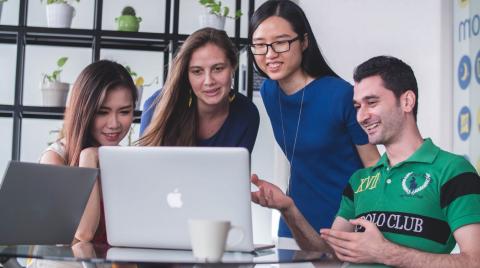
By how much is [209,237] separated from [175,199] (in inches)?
10.0

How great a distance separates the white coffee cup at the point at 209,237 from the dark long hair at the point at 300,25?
1.23 meters

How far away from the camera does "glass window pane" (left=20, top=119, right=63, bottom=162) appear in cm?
Answer: 425

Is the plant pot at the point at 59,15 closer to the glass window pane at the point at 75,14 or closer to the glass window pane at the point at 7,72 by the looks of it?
the glass window pane at the point at 75,14

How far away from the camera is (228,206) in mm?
Answer: 1561

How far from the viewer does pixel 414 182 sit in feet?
5.90

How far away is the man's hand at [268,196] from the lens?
188cm

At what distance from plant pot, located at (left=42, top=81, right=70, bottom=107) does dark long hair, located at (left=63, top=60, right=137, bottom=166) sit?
169cm

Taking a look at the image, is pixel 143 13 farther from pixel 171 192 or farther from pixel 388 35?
pixel 171 192

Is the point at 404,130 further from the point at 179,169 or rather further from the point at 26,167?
the point at 26,167

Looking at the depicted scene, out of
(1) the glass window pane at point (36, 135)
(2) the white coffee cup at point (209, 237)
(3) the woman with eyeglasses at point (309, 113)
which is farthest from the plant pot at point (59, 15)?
(2) the white coffee cup at point (209, 237)

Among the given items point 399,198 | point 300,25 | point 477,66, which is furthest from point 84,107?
point 477,66

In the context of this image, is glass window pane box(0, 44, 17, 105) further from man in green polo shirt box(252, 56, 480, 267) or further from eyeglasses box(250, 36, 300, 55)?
man in green polo shirt box(252, 56, 480, 267)

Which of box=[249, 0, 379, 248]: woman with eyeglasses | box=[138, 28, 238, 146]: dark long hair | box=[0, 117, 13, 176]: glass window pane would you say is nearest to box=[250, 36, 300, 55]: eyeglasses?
box=[249, 0, 379, 248]: woman with eyeglasses

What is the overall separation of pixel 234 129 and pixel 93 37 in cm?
184
